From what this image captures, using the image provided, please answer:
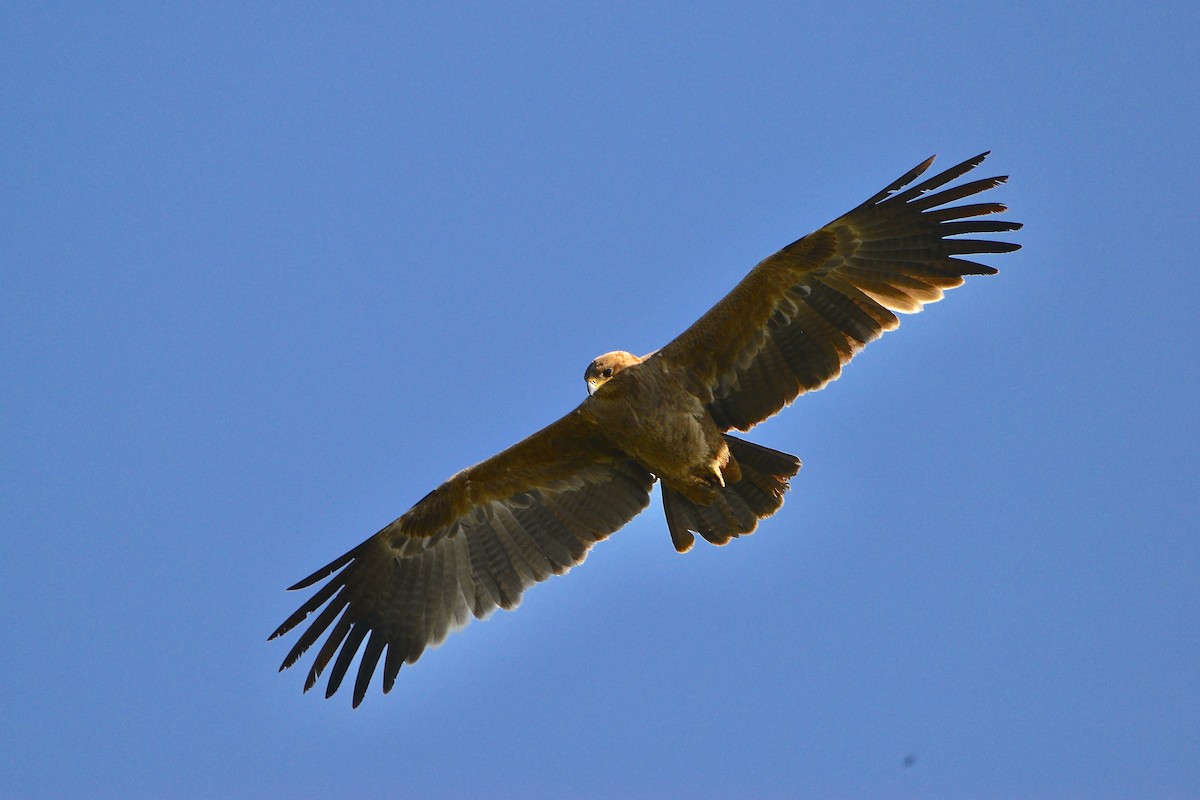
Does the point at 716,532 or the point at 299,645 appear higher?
the point at 299,645

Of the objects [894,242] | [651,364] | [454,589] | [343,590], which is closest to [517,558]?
[454,589]

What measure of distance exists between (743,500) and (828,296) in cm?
158

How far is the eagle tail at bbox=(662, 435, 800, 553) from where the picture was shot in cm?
945

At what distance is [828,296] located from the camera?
30.5 ft

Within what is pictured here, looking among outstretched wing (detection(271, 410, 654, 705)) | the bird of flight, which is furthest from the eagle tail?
outstretched wing (detection(271, 410, 654, 705))

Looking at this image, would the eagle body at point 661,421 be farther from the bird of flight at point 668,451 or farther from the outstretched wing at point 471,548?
the outstretched wing at point 471,548

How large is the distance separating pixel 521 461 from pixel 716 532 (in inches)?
60.4

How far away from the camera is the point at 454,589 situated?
10.1 m

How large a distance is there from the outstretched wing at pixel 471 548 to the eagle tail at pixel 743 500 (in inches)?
20.9

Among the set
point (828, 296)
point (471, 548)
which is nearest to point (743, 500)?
point (828, 296)

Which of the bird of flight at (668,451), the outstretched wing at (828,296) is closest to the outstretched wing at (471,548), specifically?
the bird of flight at (668,451)

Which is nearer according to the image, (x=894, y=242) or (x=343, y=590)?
(x=894, y=242)

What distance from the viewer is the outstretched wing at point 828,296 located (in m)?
9.09

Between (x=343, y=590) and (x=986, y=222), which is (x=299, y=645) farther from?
(x=986, y=222)
